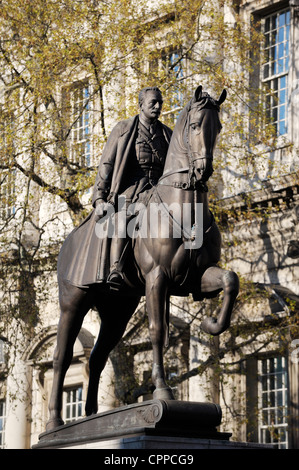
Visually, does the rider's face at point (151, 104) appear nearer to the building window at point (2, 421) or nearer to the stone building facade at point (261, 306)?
the stone building facade at point (261, 306)

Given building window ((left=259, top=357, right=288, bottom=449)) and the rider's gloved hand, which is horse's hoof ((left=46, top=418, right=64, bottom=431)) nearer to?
the rider's gloved hand

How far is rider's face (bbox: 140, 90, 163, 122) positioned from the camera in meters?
9.35

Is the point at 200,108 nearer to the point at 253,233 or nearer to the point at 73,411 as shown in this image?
the point at 253,233

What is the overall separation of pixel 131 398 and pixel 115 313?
29.3 feet

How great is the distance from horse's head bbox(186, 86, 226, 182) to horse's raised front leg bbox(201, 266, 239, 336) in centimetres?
72

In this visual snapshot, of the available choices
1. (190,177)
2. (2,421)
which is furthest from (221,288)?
(2,421)

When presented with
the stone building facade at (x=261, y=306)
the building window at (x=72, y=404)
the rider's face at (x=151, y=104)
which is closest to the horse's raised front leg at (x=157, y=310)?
the rider's face at (x=151, y=104)

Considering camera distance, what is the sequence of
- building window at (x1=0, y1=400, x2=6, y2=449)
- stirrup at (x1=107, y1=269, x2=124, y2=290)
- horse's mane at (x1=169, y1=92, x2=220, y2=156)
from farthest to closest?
building window at (x1=0, y1=400, x2=6, y2=449), stirrup at (x1=107, y1=269, x2=124, y2=290), horse's mane at (x1=169, y1=92, x2=220, y2=156)

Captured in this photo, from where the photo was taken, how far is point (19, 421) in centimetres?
2462

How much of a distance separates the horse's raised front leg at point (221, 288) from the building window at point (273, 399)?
1095 cm

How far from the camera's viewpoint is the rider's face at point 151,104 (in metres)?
9.35

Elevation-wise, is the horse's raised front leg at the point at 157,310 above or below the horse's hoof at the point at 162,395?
above

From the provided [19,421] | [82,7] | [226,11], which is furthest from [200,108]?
[19,421]

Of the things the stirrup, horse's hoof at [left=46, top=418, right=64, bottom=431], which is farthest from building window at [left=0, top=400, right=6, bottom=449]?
the stirrup
